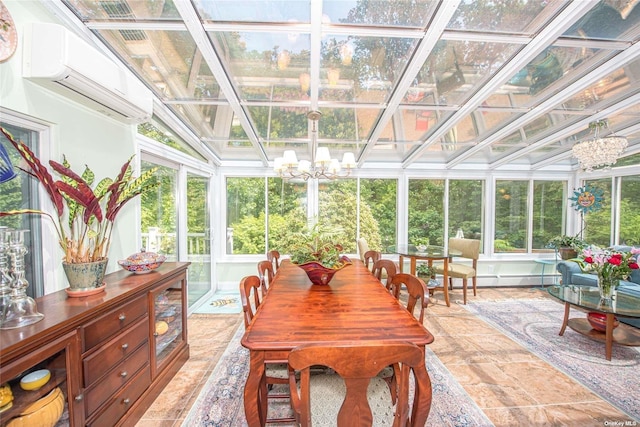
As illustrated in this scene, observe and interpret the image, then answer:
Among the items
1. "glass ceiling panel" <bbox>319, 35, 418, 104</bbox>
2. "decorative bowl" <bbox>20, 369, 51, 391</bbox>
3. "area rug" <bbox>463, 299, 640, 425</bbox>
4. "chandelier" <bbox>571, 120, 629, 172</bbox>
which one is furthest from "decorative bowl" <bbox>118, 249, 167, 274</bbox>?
"chandelier" <bbox>571, 120, 629, 172</bbox>

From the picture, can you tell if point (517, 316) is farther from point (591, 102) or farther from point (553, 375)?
point (591, 102)

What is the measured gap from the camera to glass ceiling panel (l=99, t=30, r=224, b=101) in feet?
6.02

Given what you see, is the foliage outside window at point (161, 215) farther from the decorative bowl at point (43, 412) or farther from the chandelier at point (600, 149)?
the chandelier at point (600, 149)

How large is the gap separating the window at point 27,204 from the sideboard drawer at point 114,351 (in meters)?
0.56

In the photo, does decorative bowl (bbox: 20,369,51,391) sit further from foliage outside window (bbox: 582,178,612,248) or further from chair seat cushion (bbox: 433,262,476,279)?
foliage outside window (bbox: 582,178,612,248)

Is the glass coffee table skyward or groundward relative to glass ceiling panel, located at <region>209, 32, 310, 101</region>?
groundward

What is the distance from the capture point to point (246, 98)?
8.55 feet

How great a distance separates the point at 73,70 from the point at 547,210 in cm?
697

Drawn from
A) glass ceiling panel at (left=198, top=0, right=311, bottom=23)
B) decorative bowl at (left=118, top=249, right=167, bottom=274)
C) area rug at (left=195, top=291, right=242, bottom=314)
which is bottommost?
area rug at (left=195, top=291, right=242, bottom=314)

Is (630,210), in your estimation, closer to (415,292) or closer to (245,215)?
(415,292)

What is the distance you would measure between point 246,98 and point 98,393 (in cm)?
255

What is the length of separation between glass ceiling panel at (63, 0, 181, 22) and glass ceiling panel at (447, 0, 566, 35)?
192 centimetres

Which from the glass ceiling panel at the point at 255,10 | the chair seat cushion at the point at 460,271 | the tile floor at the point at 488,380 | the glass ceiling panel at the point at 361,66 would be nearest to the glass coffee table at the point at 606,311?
the tile floor at the point at 488,380

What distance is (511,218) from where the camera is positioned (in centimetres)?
502
